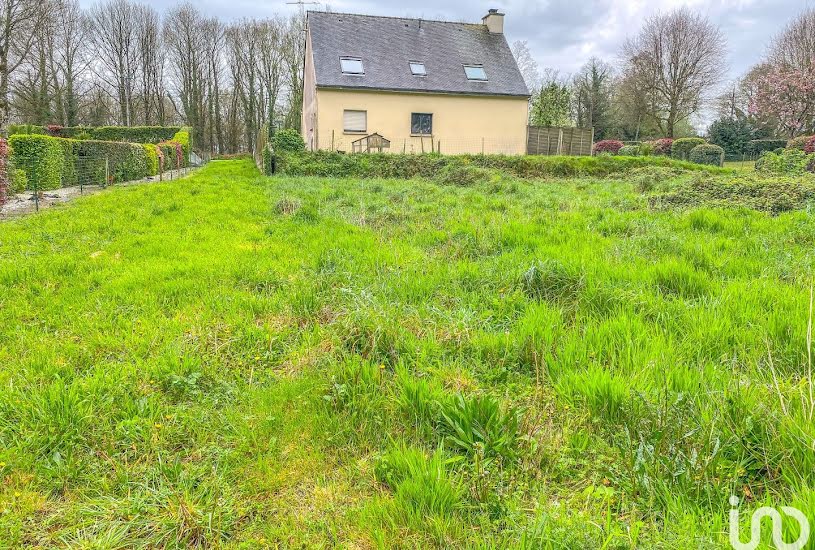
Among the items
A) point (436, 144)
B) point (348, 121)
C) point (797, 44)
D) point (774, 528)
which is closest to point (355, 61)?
point (348, 121)

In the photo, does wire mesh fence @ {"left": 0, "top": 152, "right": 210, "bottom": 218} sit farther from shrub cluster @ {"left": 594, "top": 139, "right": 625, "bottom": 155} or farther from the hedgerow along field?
shrub cluster @ {"left": 594, "top": 139, "right": 625, "bottom": 155}

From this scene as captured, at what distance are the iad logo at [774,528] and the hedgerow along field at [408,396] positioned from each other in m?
0.03

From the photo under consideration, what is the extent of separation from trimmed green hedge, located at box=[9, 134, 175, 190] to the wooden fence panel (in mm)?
18453

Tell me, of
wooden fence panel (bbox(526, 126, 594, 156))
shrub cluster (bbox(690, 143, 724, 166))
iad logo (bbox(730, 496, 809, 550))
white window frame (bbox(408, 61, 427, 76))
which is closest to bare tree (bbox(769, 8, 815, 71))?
shrub cluster (bbox(690, 143, 724, 166))

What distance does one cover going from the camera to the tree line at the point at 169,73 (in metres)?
35.2

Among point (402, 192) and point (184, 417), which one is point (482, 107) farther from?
point (184, 417)

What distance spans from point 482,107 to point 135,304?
23.4m

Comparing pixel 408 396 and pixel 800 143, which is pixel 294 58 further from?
pixel 408 396

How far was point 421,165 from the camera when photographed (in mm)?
16766

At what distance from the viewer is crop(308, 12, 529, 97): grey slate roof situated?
22734mm

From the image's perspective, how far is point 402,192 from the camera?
35.3 feet

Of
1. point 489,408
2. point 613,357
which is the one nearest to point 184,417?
point 489,408

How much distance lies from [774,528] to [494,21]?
3011cm

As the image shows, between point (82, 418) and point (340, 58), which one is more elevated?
point (340, 58)
